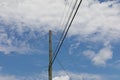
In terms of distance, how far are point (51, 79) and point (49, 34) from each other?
4849 millimetres

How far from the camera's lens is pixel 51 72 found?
28.1 metres

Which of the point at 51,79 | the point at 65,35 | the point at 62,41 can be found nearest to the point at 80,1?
the point at 65,35

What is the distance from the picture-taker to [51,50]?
Answer: 96.1 ft

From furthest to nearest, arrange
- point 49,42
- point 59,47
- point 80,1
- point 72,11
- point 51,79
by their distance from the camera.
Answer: point 49,42 → point 51,79 → point 59,47 → point 72,11 → point 80,1

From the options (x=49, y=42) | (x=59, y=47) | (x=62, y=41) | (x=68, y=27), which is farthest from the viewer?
(x=49, y=42)

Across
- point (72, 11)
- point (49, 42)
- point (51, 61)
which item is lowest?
point (72, 11)

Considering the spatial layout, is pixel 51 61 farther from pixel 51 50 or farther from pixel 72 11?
pixel 72 11

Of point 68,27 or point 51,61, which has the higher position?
point 51,61

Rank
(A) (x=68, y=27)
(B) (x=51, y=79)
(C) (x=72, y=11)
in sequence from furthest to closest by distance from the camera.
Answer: (B) (x=51, y=79)
(A) (x=68, y=27)
(C) (x=72, y=11)

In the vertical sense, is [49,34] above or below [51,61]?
above

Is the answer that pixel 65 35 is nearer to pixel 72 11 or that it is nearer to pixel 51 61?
pixel 72 11

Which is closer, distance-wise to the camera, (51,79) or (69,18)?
(69,18)

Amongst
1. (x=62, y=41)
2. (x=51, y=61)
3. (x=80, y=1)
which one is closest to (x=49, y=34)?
(x=51, y=61)

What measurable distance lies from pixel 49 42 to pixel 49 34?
838mm
